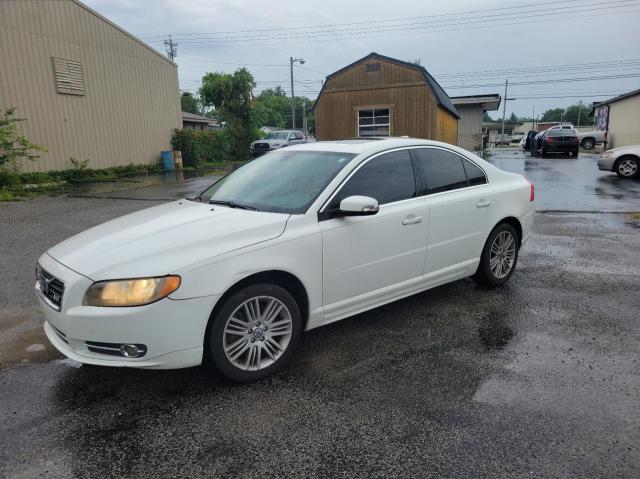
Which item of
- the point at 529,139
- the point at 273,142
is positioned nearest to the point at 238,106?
the point at 273,142

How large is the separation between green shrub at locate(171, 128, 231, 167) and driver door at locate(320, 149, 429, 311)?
21.2 metres

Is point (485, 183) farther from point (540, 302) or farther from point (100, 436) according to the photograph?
point (100, 436)

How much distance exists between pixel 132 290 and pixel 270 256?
→ 2.91ft

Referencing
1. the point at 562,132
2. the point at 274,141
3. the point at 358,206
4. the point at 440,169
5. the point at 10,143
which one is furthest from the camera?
the point at 274,141

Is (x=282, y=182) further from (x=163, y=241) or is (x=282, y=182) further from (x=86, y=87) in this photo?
(x=86, y=87)

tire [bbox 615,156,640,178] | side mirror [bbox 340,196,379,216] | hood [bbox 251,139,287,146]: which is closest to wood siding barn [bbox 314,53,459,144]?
hood [bbox 251,139,287,146]

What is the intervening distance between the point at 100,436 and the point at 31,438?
372mm

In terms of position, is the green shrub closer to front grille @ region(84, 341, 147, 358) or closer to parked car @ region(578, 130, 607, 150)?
front grille @ region(84, 341, 147, 358)

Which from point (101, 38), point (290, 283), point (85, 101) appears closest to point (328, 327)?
point (290, 283)

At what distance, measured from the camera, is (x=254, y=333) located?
131 inches

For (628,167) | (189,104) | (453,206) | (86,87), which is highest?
(189,104)

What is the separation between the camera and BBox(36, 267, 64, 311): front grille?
123 inches

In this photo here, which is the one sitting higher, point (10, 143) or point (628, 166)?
point (10, 143)

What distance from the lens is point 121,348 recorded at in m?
2.95
